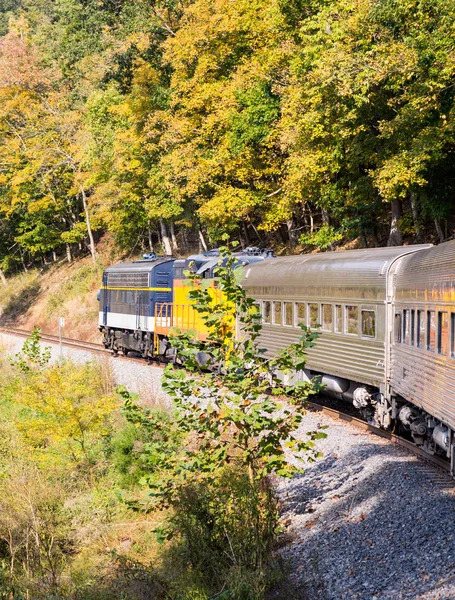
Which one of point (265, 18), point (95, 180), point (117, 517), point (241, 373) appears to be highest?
point (265, 18)

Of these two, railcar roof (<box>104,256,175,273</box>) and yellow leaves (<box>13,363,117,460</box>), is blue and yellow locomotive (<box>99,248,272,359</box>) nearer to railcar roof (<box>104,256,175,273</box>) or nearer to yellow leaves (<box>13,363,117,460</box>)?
railcar roof (<box>104,256,175,273</box>)

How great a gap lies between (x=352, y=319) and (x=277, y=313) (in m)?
3.67

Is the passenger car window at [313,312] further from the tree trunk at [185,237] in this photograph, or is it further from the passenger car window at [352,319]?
the tree trunk at [185,237]

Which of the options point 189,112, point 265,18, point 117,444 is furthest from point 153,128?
point 117,444

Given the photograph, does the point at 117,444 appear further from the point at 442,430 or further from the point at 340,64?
the point at 340,64

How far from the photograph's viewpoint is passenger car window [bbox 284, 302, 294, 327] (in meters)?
17.7

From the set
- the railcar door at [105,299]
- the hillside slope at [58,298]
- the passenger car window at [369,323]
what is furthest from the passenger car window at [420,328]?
the hillside slope at [58,298]

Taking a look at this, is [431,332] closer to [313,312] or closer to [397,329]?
[397,329]

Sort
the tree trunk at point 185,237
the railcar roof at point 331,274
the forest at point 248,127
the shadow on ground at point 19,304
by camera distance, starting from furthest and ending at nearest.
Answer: the shadow on ground at point 19,304 → the tree trunk at point 185,237 → the forest at point 248,127 → the railcar roof at point 331,274

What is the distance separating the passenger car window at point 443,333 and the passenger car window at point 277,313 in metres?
7.99

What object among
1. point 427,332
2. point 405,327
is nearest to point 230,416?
point 427,332

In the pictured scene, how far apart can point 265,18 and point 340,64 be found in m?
10.5

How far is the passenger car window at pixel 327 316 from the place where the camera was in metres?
15.9

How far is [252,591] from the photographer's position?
25.4 ft
